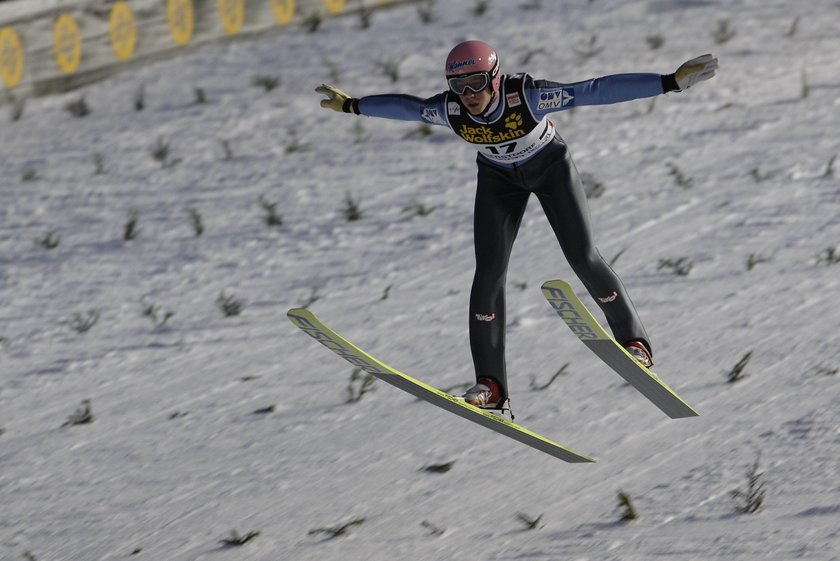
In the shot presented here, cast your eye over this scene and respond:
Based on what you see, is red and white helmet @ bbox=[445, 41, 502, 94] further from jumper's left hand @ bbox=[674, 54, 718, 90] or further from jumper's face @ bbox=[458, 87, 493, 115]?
jumper's left hand @ bbox=[674, 54, 718, 90]

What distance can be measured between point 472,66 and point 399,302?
340 cm

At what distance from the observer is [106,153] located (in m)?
11.7

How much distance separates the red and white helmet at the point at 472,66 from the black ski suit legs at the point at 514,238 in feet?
1.76

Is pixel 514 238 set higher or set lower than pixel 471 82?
lower

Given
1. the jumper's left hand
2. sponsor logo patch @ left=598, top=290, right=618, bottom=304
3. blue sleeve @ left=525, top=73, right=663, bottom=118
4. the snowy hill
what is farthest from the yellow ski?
the jumper's left hand

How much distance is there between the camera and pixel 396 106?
6109mm

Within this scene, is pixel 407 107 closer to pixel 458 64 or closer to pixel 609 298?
pixel 458 64

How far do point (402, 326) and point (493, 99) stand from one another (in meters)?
2.93

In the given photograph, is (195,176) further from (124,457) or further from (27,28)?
(124,457)

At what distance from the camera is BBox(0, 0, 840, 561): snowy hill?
6.21 meters

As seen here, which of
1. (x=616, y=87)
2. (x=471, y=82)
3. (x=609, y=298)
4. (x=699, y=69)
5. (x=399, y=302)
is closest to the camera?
(x=699, y=69)

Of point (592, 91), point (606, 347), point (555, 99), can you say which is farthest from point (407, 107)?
point (606, 347)

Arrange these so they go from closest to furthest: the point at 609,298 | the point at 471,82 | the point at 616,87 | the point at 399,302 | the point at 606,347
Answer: the point at 616,87, the point at 471,82, the point at 606,347, the point at 609,298, the point at 399,302

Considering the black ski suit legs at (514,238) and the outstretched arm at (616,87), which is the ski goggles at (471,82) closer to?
the outstretched arm at (616,87)
